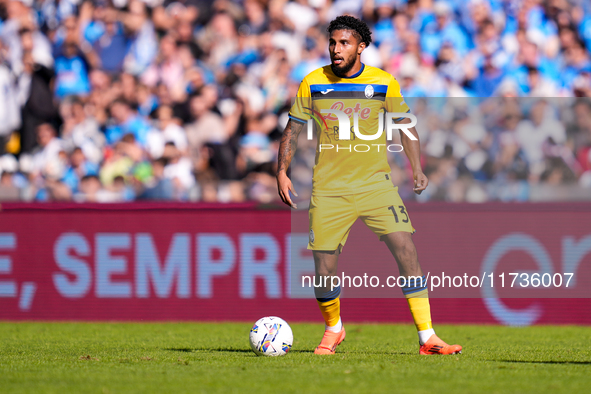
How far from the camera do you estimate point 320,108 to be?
624 centimetres

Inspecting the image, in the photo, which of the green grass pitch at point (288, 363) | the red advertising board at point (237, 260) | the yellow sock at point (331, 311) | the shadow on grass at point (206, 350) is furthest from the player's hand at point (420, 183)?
the red advertising board at point (237, 260)

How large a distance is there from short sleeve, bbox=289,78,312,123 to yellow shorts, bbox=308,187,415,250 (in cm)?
65

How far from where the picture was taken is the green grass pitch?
4.71 m

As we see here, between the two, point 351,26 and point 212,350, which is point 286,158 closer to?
point 351,26

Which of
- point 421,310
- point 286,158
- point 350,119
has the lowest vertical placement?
point 421,310

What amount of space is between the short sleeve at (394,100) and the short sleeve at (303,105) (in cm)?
60

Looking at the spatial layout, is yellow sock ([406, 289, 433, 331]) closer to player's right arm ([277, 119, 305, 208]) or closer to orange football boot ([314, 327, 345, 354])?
orange football boot ([314, 327, 345, 354])

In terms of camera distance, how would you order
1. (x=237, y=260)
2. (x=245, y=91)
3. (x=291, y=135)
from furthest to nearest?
(x=245, y=91), (x=237, y=260), (x=291, y=135)

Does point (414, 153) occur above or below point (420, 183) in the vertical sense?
above

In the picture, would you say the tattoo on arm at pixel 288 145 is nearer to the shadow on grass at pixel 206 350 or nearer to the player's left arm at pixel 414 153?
the player's left arm at pixel 414 153

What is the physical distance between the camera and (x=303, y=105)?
6.30 meters

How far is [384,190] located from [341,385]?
6.33ft

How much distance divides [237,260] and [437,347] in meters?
4.03

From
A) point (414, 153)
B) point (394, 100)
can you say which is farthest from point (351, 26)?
point (414, 153)
